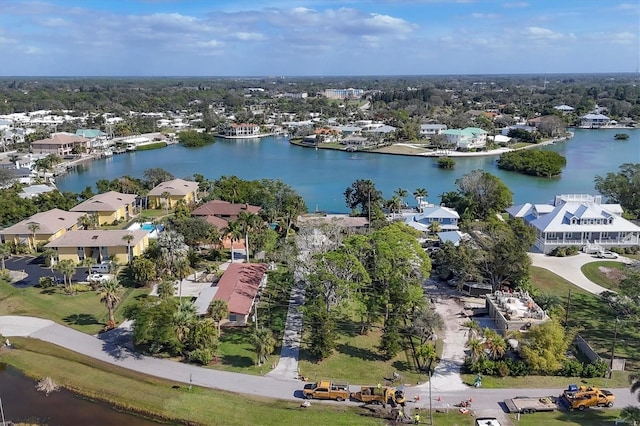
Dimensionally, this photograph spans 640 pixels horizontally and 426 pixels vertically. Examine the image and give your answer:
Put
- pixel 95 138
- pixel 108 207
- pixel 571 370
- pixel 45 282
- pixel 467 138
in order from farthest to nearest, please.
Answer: pixel 95 138 < pixel 467 138 < pixel 108 207 < pixel 45 282 < pixel 571 370

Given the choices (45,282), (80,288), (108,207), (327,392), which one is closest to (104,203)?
(108,207)

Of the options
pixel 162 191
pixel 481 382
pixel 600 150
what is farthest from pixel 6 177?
pixel 600 150

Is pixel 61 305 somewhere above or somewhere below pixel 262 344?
below

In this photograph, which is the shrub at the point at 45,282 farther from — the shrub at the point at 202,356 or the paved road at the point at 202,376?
the shrub at the point at 202,356

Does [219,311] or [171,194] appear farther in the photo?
[171,194]

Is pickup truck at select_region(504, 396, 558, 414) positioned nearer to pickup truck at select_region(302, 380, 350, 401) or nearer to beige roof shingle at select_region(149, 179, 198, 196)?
pickup truck at select_region(302, 380, 350, 401)

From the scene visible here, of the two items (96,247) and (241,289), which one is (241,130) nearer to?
(96,247)

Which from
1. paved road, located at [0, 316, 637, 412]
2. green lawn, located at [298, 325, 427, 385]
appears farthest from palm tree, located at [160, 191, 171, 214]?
green lawn, located at [298, 325, 427, 385]
